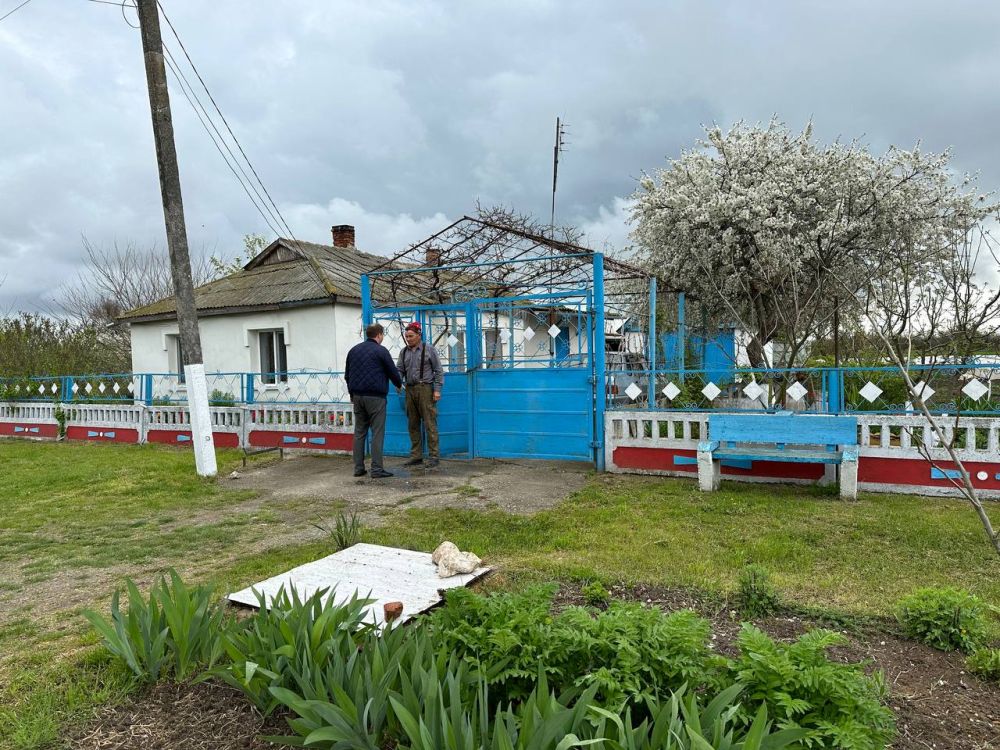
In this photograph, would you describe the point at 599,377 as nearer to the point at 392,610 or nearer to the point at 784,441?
the point at 784,441

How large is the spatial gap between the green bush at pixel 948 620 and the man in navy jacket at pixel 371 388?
6232 mm

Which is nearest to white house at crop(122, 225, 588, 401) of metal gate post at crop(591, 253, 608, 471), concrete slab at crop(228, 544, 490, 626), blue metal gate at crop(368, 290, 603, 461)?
blue metal gate at crop(368, 290, 603, 461)

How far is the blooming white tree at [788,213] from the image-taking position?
443 inches

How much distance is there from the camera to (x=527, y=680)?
2.55 meters

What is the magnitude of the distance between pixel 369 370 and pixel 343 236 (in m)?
14.3

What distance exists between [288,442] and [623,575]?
8.15 meters

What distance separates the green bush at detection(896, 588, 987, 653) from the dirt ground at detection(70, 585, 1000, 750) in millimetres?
66

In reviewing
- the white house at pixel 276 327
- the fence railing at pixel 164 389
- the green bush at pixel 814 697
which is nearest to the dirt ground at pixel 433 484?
the white house at pixel 276 327

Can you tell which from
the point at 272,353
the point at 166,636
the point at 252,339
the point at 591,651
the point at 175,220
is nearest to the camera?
the point at 591,651

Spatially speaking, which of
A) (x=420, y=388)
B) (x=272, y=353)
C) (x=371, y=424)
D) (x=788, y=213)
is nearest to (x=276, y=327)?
(x=272, y=353)

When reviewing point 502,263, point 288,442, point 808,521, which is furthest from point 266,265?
point 808,521

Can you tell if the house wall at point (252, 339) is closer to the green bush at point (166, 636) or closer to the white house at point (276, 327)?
the white house at point (276, 327)

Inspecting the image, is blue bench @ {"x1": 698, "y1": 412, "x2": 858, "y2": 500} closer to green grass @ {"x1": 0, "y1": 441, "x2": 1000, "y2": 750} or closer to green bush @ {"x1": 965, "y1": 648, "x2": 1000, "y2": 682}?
green grass @ {"x1": 0, "y1": 441, "x2": 1000, "y2": 750}

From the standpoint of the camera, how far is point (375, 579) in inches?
167
